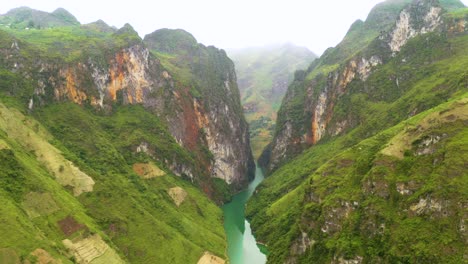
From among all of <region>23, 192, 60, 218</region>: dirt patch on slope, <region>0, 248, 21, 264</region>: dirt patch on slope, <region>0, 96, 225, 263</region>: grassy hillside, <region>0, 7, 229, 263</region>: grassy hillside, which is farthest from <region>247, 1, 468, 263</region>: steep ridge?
<region>0, 248, 21, 264</region>: dirt patch on slope

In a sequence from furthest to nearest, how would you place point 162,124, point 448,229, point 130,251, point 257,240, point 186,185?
point 162,124 → point 186,185 → point 257,240 → point 130,251 → point 448,229

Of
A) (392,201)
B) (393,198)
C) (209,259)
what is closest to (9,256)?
(209,259)

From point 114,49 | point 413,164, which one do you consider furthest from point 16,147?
point 413,164

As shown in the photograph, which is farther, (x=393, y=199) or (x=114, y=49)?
(x=114, y=49)

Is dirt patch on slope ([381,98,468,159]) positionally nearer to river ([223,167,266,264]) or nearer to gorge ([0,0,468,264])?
gorge ([0,0,468,264])

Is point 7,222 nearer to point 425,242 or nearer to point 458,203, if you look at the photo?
point 425,242

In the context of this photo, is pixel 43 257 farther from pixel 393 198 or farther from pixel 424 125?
pixel 424 125
